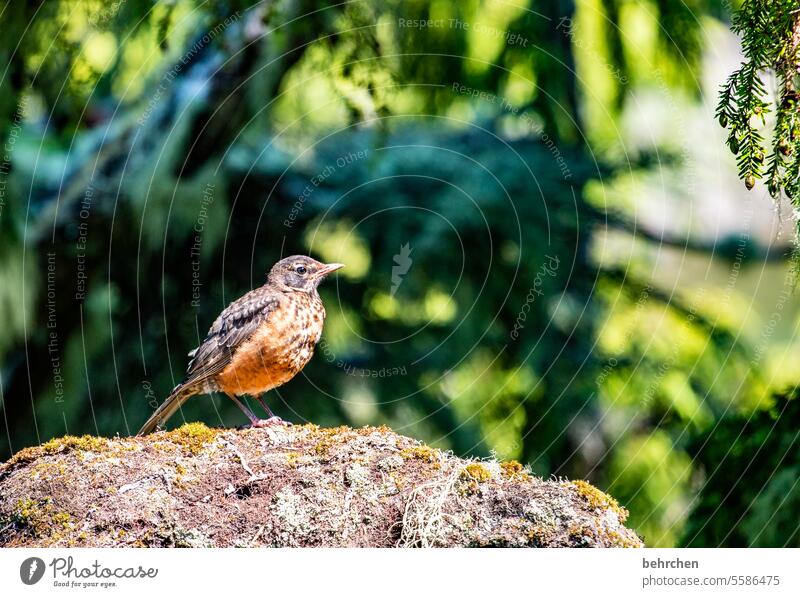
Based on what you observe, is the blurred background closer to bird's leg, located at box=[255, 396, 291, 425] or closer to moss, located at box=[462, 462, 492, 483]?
bird's leg, located at box=[255, 396, 291, 425]

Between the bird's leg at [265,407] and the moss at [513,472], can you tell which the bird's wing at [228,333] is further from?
the moss at [513,472]

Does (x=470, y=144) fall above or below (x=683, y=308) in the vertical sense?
above

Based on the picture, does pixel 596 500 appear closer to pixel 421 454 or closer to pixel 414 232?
pixel 421 454

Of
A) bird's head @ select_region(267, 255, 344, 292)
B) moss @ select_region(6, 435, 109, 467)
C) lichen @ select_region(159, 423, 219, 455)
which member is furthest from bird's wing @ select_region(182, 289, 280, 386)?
moss @ select_region(6, 435, 109, 467)

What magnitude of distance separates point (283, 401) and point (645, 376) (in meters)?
2.15

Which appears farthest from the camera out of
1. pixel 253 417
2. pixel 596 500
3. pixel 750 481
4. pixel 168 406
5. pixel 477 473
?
pixel 750 481

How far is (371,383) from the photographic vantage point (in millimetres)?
5910

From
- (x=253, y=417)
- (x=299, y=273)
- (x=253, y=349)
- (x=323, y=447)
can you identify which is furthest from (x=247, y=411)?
(x=323, y=447)

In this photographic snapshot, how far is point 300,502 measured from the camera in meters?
3.69

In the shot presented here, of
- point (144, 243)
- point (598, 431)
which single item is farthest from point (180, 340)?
point (598, 431)

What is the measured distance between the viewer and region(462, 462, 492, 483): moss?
373 cm

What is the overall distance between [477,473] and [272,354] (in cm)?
170

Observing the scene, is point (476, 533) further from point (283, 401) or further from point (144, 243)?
point (144, 243)

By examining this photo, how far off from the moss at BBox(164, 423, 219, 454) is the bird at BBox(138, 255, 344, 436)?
2.90ft
